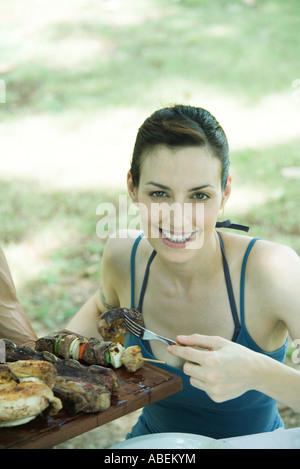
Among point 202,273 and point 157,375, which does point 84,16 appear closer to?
point 202,273

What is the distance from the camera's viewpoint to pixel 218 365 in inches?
67.2

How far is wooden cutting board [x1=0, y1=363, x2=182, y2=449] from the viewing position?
147cm

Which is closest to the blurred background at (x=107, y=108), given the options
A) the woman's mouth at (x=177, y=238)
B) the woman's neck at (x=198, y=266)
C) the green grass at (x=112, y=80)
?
the green grass at (x=112, y=80)

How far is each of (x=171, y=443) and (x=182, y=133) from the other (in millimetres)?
1058

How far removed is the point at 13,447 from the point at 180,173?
105 centimetres

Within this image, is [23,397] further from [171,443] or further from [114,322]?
[114,322]

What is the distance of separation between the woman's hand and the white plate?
21cm

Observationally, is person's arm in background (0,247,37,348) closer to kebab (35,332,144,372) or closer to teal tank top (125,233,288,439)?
kebab (35,332,144,372)

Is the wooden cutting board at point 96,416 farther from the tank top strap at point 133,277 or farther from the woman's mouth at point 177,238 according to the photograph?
the tank top strap at point 133,277

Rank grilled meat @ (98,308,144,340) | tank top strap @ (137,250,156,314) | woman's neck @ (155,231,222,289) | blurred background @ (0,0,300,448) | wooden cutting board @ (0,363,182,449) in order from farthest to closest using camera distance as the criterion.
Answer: blurred background @ (0,0,300,448), tank top strap @ (137,250,156,314), woman's neck @ (155,231,222,289), grilled meat @ (98,308,144,340), wooden cutting board @ (0,363,182,449)

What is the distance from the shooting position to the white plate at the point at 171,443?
4.98 ft

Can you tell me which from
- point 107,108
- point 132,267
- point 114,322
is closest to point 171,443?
point 114,322

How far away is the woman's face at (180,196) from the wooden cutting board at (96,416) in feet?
1.71

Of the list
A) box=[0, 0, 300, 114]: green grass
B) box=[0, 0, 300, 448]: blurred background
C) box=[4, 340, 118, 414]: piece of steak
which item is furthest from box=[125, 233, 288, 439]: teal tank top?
box=[0, 0, 300, 114]: green grass
